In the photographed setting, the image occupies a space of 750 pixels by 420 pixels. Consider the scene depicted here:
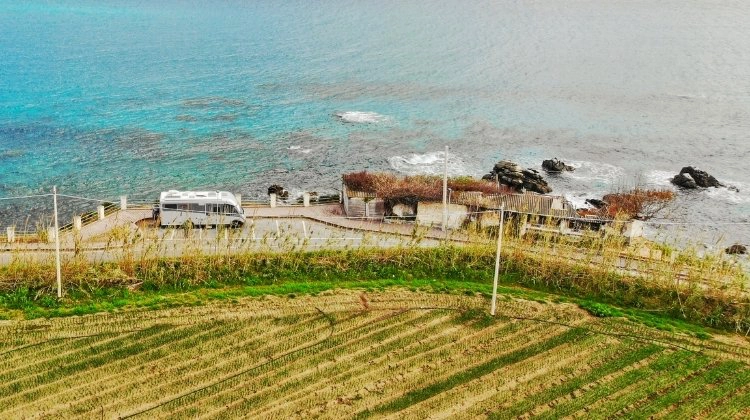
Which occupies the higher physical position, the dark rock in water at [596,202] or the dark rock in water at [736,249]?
the dark rock in water at [596,202]

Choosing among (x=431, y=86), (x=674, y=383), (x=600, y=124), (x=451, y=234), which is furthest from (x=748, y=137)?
(x=674, y=383)

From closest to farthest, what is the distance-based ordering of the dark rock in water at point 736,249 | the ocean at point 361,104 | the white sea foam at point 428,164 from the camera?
1. the dark rock in water at point 736,249
2. the ocean at point 361,104
3. the white sea foam at point 428,164

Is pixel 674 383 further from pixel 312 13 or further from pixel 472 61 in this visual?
pixel 312 13

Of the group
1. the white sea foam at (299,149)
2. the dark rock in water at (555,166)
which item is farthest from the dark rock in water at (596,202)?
the white sea foam at (299,149)

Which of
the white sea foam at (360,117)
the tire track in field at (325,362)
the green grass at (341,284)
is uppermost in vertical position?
the white sea foam at (360,117)

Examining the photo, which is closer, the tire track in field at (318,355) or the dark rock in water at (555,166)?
the tire track in field at (318,355)

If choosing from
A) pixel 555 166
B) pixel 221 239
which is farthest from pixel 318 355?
pixel 555 166

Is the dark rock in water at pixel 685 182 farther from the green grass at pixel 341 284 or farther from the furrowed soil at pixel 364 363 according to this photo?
the furrowed soil at pixel 364 363

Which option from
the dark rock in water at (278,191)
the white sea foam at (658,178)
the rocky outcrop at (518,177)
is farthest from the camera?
the white sea foam at (658,178)
